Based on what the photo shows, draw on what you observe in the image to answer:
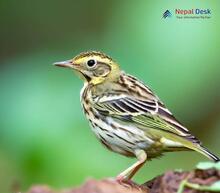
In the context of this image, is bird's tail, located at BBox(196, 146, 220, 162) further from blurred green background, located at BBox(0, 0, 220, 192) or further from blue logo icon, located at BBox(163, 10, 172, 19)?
blue logo icon, located at BBox(163, 10, 172, 19)

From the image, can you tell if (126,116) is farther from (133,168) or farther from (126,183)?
(126,183)

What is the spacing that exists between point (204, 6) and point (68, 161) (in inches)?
63.3

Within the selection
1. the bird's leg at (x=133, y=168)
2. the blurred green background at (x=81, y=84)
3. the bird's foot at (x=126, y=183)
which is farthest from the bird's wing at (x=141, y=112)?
the blurred green background at (x=81, y=84)

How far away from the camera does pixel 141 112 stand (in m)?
4.42

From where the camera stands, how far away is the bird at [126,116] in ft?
14.0

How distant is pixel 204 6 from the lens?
249 inches

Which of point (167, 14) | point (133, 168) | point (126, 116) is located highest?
point (167, 14)

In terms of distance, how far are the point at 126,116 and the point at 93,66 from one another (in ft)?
1.41

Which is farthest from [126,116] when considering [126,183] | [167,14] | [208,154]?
[167,14]

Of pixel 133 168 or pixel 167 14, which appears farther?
pixel 167 14

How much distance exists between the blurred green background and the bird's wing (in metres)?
0.70

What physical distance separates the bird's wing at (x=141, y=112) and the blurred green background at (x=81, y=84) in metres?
0.70

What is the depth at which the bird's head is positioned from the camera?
4.77 metres

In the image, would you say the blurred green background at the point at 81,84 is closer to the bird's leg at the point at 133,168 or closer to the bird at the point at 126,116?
the bird at the point at 126,116
